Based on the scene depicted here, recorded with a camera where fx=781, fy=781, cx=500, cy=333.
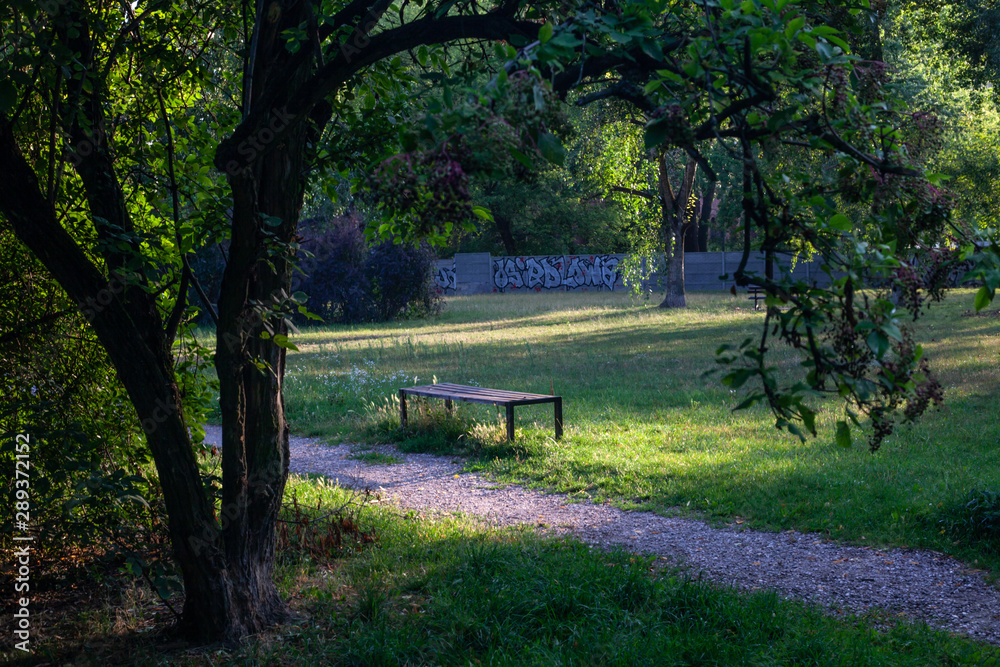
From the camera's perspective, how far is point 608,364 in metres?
14.4

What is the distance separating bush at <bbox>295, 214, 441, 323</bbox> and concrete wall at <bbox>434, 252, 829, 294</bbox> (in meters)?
13.4

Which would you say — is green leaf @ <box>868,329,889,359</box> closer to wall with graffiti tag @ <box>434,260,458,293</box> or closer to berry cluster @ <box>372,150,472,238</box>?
berry cluster @ <box>372,150,472,238</box>

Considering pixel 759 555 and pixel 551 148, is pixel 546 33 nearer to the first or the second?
pixel 551 148

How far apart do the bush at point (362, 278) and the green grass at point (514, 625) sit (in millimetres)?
20679

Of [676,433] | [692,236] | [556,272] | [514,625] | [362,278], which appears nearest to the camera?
[514,625]

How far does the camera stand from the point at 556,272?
138 ft

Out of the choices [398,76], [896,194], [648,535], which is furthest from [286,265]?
[648,535]

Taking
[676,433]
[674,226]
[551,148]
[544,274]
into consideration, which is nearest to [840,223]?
[551,148]

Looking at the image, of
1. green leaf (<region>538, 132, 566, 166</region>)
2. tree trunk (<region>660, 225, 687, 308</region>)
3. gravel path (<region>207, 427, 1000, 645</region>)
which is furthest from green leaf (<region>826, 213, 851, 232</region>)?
tree trunk (<region>660, 225, 687, 308</region>)

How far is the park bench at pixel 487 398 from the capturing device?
850cm

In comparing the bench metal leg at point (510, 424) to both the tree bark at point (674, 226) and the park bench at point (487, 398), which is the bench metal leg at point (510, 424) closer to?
the park bench at point (487, 398)

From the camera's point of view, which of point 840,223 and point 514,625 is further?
point 514,625

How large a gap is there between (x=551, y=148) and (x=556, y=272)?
40522mm

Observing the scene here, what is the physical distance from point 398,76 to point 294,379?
31.7 ft
